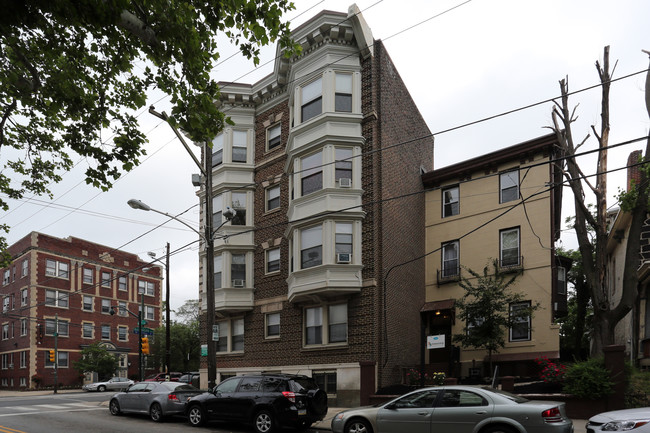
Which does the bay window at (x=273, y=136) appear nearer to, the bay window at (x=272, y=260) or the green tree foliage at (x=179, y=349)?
the bay window at (x=272, y=260)

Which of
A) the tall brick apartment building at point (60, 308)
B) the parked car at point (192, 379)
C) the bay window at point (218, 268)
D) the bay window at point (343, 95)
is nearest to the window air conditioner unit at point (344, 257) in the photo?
the bay window at point (343, 95)

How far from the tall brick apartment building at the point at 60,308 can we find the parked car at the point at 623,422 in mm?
44569

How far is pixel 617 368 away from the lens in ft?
46.6

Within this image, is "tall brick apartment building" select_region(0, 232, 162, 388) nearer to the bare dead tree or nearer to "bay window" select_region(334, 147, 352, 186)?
"bay window" select_region(334, 147, 352, 186)

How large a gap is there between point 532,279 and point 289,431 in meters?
12.4

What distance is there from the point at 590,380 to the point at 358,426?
6796mm

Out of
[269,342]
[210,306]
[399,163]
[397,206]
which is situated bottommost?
[269,342]

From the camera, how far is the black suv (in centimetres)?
1362

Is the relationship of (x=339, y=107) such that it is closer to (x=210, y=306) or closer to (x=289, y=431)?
(x=210, y=306)

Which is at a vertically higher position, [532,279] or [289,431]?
[532,279]

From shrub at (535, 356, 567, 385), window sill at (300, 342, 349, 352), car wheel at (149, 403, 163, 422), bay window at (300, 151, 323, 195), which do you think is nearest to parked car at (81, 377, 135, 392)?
window sill at (300, 342, 349, 352)

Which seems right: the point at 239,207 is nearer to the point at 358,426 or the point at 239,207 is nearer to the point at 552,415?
the point at 358,426

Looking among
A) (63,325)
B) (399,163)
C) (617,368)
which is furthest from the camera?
(63,325)

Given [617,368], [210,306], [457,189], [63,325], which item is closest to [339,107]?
[457,189]
